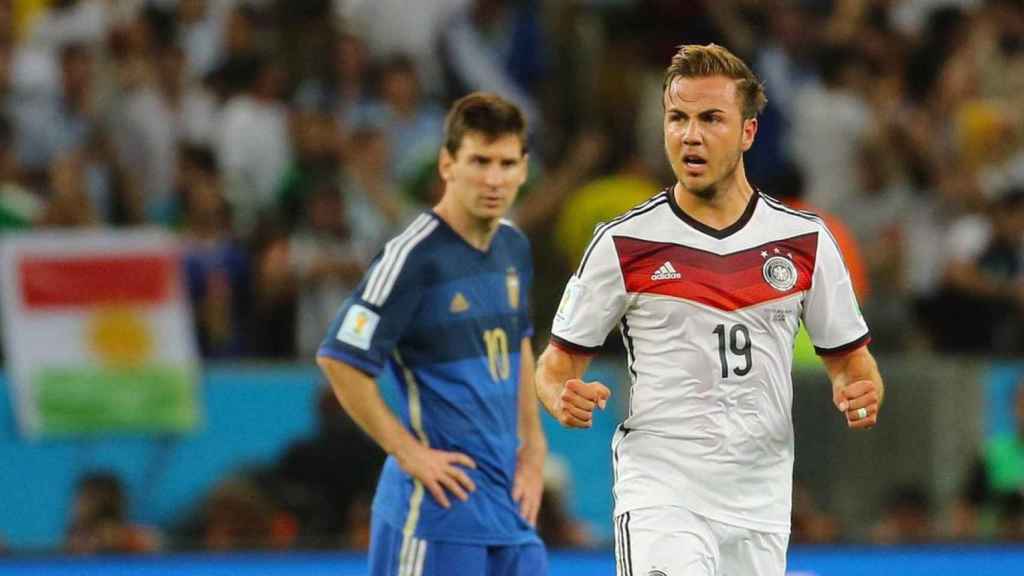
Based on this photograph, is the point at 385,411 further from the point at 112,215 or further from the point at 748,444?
the point at 112,215

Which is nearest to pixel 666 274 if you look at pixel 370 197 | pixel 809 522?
pixel 809 522

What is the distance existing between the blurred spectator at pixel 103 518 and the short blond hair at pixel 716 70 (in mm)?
5118

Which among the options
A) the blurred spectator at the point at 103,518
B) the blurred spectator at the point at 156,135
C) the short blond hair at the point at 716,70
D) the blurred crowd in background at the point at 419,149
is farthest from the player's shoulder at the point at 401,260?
the blurred spectator at the point at 156,135

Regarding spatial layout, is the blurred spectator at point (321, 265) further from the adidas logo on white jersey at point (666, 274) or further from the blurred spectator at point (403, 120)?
the adidas logo on white jersey at point (666, 274)

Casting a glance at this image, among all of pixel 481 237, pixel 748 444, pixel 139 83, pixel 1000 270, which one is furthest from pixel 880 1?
pixel 748 444

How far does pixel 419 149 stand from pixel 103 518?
284cm

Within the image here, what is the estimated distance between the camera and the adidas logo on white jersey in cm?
533

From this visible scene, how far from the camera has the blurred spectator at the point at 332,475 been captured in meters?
9.69

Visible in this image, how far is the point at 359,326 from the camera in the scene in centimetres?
610

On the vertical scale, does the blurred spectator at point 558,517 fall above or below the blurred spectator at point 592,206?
below

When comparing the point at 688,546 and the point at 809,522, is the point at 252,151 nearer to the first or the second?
the point at 809,522

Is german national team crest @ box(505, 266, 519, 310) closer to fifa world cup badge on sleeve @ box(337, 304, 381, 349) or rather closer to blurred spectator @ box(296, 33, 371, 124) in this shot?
fifa world cup badge on sleeve @ box(337, 304, 381, 349)

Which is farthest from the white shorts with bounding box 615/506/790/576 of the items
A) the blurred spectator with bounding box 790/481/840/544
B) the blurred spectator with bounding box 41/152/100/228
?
the blurred spectator with bounding box 41/152/100/228

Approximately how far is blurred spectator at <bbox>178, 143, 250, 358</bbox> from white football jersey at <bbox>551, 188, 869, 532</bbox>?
510 centimetres
